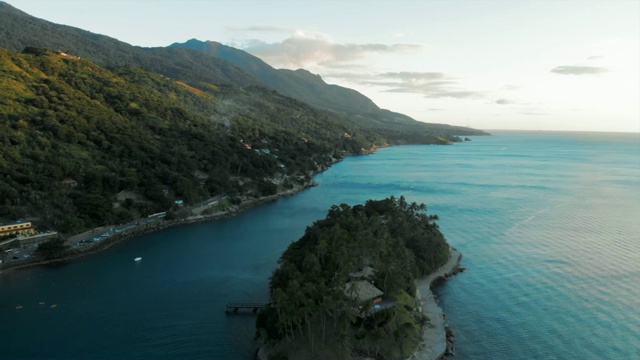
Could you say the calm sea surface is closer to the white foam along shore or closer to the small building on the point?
the white foam along shore

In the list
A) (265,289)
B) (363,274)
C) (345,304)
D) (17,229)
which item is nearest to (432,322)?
(363,274)

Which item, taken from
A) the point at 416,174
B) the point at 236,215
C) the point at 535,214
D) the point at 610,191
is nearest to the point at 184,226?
the point at 236,215

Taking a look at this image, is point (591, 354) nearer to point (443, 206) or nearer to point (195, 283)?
point (195, 283)

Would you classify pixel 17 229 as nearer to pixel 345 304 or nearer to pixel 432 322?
pixel 345 304

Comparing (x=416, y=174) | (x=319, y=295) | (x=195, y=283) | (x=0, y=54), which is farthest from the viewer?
(x=416, y=174)

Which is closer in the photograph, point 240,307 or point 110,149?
point 240,307

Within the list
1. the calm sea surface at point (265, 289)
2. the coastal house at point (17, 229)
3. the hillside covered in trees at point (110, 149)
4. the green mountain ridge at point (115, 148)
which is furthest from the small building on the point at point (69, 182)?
the calm sea surface at point (265, 289)
